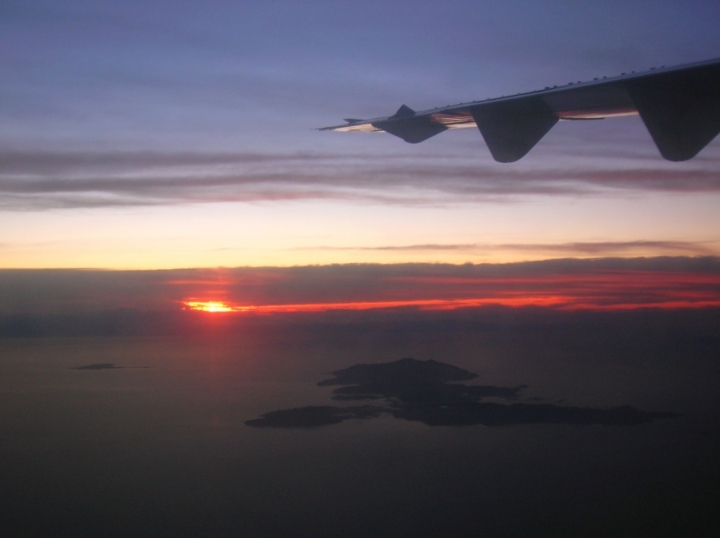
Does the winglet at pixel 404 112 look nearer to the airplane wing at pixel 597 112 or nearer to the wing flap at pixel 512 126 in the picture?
the airplane wing at pixel 597 112

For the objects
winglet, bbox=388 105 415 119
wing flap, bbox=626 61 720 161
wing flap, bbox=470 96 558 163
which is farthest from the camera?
winglet, bbox=388 105 415 119

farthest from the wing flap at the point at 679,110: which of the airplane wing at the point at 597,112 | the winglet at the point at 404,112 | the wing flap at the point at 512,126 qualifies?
the winglet at the point at 404,112

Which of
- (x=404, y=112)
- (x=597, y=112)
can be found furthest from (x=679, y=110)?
(x=404, y=112)

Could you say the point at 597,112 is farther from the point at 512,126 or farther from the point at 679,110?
the point at 679,110

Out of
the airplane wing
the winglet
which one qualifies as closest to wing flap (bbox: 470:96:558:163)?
the airplane wing

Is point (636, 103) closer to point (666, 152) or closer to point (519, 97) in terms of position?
point (666, 152)

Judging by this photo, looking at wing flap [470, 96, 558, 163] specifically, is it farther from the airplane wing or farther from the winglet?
the winglet

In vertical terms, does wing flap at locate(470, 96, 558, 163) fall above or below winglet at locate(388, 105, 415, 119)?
below

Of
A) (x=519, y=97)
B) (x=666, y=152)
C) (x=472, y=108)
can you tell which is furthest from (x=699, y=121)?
(x=472, y=108)

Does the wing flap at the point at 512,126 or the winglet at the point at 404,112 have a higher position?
the winglet at the point at 404,112
